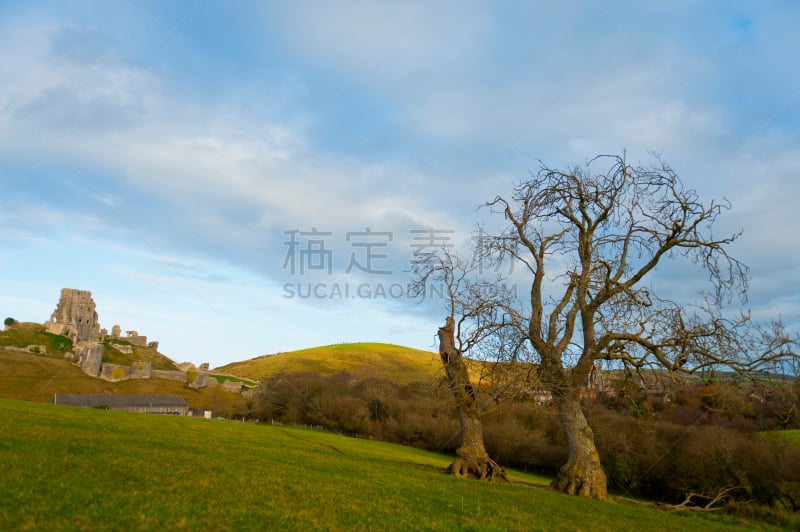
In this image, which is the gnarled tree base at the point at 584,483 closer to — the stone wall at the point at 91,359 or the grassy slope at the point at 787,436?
the grassy slope at the point at 787,436

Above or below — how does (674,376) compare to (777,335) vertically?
below

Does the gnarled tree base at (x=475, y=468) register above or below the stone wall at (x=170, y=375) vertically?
above

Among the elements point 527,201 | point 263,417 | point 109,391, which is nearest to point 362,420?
point 263,417

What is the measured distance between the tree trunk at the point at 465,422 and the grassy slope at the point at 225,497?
5.26 metres

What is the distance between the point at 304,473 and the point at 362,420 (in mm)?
67494

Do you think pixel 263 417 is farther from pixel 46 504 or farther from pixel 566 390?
pixel 46 504

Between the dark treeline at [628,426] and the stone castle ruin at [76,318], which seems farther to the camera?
the stone castle ruin at [76,318]

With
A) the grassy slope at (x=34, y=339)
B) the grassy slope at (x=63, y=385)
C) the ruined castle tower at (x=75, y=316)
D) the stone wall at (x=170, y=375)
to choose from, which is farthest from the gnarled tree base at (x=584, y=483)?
the ruined castle tower at (x=75, y=316)

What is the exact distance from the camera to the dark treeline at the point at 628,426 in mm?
24047

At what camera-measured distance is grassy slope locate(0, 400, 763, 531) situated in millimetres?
8625

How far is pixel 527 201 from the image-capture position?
2538 cm

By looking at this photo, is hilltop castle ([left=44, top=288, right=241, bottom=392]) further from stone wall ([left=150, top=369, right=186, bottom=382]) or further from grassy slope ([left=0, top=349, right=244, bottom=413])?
grassy slope ([left=0, top=349, right=244, bottom=413])

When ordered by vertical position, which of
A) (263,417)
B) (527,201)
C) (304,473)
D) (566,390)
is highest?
(527,201)

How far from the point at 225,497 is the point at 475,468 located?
1665 cm
